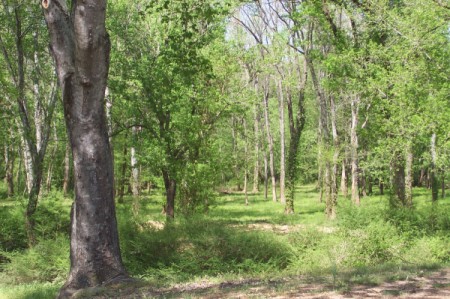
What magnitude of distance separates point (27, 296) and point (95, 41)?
470 centimetres

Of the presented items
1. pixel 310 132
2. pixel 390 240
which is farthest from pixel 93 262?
pixel 310 132

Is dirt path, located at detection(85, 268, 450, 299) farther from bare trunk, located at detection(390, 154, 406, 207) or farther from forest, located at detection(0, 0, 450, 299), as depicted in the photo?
bare trunk, located at detection(390, 154, 406, 207)

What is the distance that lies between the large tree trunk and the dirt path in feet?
2.16

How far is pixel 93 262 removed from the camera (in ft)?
21.2

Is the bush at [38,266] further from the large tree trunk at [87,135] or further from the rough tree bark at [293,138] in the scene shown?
the rough tree bark at [293,138]

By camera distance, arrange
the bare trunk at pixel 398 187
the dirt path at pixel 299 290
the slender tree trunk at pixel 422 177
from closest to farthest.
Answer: the dirt path at pixel 299 290, the bare trunk at pixel 398 187, the slender tree trunk at pixel 422 177

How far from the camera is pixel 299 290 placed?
527cm

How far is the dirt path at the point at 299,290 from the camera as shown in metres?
4.90

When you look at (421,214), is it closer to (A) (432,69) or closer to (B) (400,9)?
(A) (432,69)

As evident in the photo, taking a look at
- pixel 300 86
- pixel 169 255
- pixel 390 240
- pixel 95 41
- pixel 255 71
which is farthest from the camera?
pixel 255 71

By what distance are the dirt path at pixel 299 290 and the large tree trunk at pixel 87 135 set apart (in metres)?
0.66

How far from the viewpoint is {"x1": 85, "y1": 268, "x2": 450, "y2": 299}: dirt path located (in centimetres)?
490

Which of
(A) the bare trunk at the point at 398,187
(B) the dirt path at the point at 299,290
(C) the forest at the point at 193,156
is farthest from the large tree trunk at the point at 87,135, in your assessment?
(A) the bare trunk at the point at 398,187

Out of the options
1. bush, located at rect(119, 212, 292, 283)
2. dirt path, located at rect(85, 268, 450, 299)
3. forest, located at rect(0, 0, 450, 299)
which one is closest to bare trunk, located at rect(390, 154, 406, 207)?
forest, located at rect(0, 0, 450, 299)
